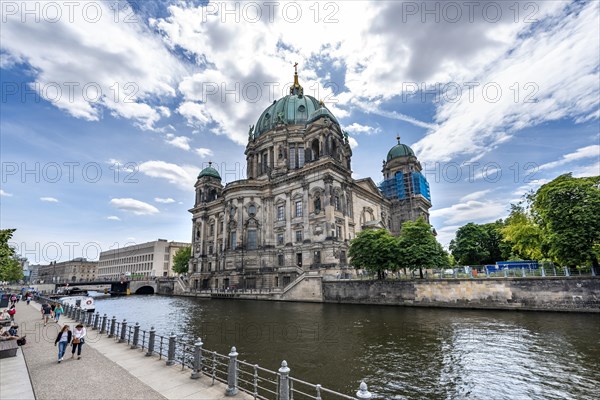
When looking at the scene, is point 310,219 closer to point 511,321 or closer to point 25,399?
point 511,321

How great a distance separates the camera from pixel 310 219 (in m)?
53.2

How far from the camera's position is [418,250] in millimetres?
37406

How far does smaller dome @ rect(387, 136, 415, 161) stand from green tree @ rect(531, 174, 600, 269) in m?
51.4

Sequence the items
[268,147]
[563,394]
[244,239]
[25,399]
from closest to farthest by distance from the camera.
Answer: [25,399], [563,394], [244,239], [268,147]

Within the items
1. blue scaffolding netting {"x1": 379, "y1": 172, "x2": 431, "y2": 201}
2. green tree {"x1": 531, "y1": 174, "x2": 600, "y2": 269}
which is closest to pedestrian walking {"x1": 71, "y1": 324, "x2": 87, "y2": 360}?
green tree {"x1": 531, "y1": 174, "x2": 600, "y2": 269}

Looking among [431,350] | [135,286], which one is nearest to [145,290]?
[135,286]

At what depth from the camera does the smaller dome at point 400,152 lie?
79688mm

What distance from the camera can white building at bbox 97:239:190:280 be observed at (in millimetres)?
114231

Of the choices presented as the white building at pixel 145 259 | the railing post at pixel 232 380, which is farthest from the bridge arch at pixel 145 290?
the railing post at pixel 232 380

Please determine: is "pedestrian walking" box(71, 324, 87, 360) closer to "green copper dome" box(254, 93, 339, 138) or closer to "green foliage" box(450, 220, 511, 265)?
"green copper dome" box(254, 93, 339, 138)

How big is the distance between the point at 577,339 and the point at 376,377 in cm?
1358

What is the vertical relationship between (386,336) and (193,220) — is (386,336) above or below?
below

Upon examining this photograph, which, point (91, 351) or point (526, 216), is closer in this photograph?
point (91, 351)

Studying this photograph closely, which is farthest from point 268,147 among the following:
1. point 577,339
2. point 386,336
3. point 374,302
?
point 577,339
